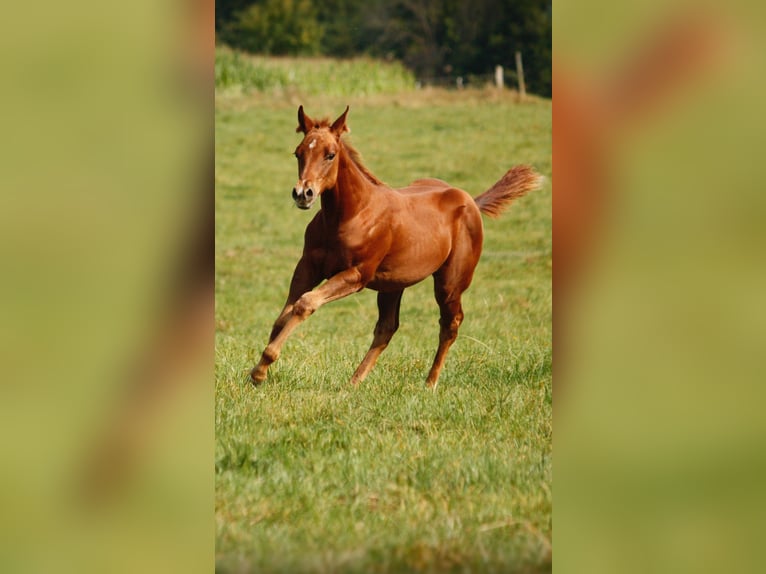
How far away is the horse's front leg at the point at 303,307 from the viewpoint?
187 inches

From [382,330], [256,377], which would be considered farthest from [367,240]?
[256,377]

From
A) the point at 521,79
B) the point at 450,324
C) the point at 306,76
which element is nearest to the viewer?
the point at 450,324

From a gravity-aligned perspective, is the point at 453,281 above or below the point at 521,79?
below

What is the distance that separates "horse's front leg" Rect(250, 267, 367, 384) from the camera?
15.6 feet

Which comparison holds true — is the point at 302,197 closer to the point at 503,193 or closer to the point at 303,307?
the point at 303,307

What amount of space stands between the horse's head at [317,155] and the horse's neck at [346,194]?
0.35ft

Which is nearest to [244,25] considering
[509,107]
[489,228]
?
[509,107]

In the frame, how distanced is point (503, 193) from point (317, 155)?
6.58ft

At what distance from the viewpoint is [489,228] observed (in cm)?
1556

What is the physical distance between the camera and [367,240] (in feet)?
16.7

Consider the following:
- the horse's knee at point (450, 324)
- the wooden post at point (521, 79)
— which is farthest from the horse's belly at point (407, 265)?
the wooden post at point (521, 79)

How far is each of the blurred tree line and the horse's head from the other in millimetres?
21897
